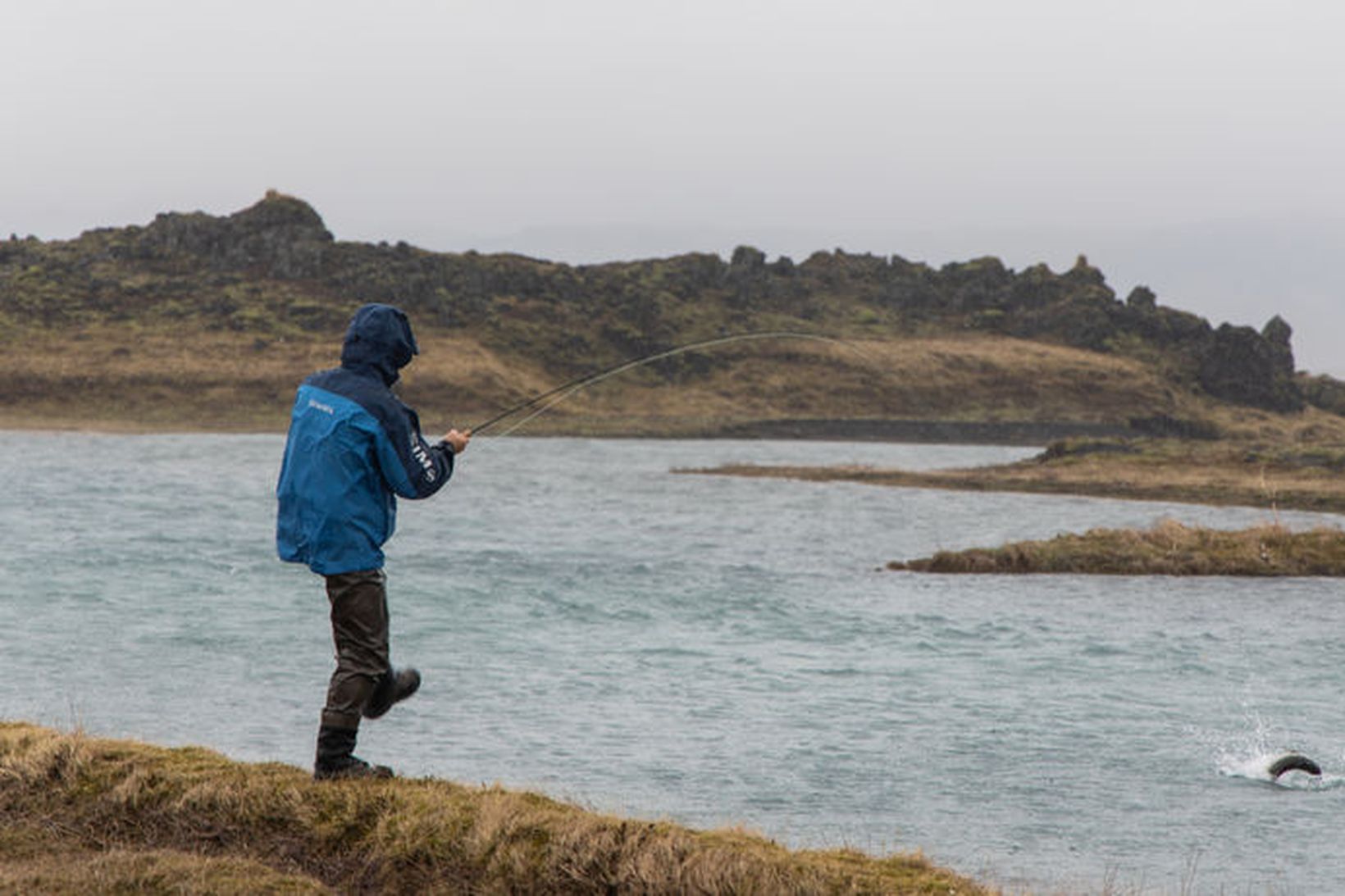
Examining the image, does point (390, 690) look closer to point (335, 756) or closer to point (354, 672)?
point (354, 672)

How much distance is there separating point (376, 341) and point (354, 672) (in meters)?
1.84

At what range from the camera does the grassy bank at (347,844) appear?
729cm

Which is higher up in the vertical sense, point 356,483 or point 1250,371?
point 1250,371

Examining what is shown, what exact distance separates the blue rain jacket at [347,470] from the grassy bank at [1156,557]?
81.5ft

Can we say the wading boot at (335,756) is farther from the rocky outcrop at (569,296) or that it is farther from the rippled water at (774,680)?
the rocky outcrop at (569,296)

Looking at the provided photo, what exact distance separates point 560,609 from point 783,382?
4683 inches

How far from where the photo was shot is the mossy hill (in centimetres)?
11769

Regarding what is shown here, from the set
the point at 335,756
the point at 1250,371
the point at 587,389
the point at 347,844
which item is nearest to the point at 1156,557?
the point at 335,756

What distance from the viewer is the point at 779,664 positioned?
20062 mm

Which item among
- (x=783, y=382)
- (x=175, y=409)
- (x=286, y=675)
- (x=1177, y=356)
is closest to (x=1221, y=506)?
(x=286, y=675)

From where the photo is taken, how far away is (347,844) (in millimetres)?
7879

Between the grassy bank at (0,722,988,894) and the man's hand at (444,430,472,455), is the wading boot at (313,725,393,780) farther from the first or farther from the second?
the man's hand at (444,430,472,455)

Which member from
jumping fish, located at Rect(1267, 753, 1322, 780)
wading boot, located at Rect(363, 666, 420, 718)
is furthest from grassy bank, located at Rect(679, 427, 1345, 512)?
wading boot, located at Rect(363, 666, 420, 718)

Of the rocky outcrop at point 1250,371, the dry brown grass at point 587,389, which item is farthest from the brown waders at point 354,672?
the rocky outcrop at point 1250,371
